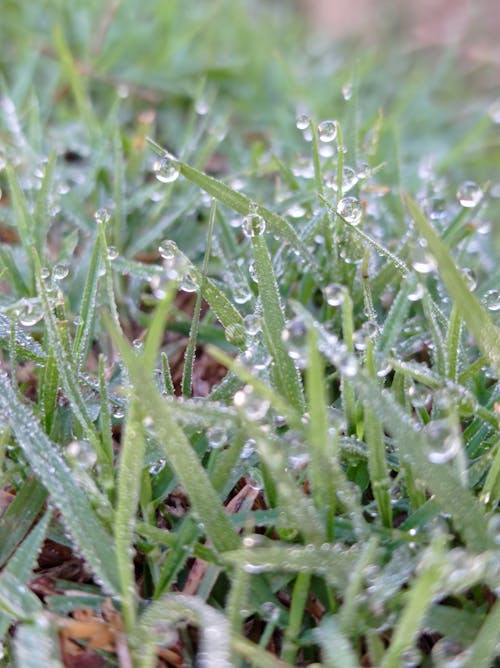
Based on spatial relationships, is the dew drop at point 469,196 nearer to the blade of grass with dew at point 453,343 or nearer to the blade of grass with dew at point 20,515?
the blade of grass with dew at point 453,343

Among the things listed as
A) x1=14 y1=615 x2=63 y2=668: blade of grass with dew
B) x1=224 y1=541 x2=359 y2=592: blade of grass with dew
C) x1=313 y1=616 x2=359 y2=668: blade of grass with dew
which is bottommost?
x1=14 y1=615 x2=63 y2=668: blade of grass with dew

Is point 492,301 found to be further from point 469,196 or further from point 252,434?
point 252,434

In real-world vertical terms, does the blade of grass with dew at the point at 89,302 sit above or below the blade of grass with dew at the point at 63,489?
above

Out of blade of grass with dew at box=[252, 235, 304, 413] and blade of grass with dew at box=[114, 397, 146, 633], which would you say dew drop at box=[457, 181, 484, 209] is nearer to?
blade of grass with dew at box=[252, 235, 304, 413]

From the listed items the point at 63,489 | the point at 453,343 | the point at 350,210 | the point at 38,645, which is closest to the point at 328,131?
the point at 350,210

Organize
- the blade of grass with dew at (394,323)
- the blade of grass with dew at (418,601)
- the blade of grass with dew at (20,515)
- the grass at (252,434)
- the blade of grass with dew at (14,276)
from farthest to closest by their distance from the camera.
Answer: the blade of grass with dew at (14,276) → the blade of grass with dew at (394,323) → the blade of grass with dew at (20,515) → the grass at (252,434) → the blade of grass with dew at (418,601)

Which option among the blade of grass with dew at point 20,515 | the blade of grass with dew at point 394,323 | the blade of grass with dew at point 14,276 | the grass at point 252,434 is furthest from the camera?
the blade of grass with dew at point 14,276

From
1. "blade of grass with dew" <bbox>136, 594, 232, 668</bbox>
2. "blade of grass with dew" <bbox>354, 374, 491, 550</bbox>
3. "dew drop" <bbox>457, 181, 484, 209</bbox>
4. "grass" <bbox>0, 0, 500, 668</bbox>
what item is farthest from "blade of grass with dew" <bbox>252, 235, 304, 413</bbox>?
"dew drop" <bbox>457, 181, 484, 209</bbox>

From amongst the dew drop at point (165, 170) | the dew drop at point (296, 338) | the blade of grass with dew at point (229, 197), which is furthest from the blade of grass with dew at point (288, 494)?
the dew drop at point (165, 170)
